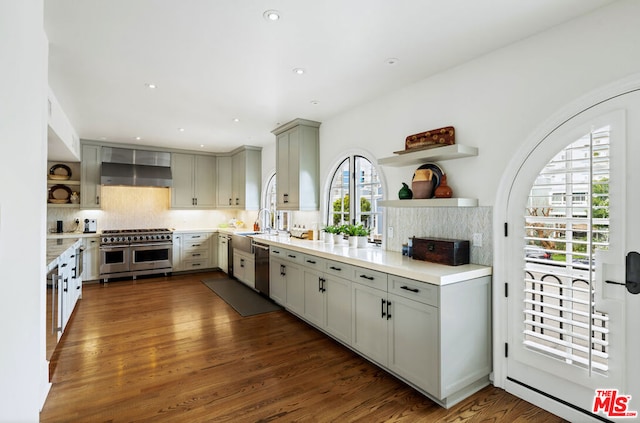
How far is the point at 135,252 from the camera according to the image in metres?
6.21

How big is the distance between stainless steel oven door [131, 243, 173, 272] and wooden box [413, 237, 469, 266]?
5327 millimetres

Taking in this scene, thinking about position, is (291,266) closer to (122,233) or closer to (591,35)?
(591,35)

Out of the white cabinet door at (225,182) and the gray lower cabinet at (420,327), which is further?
the white cabinet door at (225,182)

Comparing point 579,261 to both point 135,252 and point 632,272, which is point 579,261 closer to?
point 632,272

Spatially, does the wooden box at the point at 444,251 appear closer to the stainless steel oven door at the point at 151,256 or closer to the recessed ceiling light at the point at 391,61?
the recessed ceiling light at the point at 391,61

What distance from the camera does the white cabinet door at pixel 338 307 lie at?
3.08 metres

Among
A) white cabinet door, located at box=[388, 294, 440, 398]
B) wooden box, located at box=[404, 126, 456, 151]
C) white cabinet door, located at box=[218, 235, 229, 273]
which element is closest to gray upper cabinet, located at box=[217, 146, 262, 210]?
white cabinet door, located at box=[218, 235, 229, 273]

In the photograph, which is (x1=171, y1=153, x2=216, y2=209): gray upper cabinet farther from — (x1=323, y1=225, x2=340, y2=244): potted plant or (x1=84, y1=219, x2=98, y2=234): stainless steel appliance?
(x1=323, y1=225, x2=340, y2=244): potted plant

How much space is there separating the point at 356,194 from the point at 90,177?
5.07 meters

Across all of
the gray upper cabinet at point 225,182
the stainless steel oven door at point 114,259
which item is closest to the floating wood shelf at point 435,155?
the gray upper cabinet at point 225,182

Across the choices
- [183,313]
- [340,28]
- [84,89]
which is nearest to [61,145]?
[84,89]

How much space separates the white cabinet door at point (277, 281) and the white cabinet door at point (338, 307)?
0.99m

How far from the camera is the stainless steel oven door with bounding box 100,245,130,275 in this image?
19.5ft

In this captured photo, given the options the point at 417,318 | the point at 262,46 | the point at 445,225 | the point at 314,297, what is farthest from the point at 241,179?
the point at 417,318
